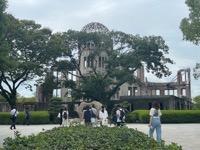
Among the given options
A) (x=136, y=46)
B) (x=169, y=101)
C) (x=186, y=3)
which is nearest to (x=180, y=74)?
(x=169, y=101)

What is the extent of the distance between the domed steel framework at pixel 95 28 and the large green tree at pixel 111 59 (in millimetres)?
1995

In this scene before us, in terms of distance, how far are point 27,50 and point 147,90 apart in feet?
85.1

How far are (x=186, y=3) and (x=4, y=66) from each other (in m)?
11.4

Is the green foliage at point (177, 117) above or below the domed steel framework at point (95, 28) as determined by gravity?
below

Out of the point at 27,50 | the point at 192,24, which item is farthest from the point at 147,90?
the point at 192,24

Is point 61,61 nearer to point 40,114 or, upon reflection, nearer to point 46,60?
point 46,60

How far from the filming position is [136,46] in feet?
135

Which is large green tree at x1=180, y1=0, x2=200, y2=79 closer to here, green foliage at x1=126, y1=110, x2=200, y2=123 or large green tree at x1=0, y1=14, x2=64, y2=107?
green foliage at x1=126, y1=110, x2=200, y2=123

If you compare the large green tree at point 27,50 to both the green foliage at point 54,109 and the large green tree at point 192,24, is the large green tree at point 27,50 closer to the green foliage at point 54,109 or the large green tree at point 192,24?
the green foliage at point 54,109

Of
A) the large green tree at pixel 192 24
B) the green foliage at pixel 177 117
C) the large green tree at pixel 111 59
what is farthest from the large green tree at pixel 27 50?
the large green tree at pixel 192 24

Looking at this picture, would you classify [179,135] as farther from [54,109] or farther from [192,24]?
[54,109]

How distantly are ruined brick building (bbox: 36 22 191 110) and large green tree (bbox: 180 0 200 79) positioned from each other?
2323cm

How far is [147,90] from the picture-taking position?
56.2 meters

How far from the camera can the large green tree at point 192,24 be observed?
18.6m
